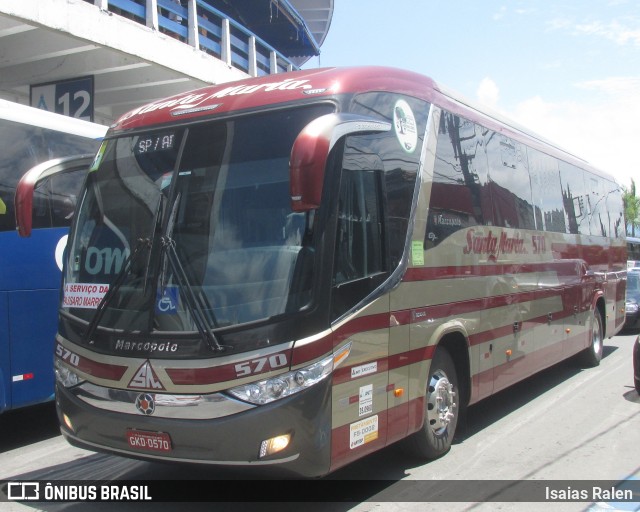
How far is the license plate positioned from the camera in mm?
4477

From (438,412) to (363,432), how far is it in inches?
58.5

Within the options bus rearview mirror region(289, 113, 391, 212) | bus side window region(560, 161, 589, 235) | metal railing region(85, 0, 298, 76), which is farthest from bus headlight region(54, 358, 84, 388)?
metal railing region(85, 0, 298, 76)

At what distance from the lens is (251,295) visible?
4.43 metres

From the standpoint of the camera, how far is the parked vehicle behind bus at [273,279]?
4336 millimetres

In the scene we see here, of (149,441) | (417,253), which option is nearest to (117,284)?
(149,441)

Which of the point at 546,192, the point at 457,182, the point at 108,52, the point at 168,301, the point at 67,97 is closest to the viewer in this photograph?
the point at 168,301

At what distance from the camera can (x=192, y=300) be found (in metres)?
4.49

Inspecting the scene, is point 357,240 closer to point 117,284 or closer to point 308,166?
point 308,166

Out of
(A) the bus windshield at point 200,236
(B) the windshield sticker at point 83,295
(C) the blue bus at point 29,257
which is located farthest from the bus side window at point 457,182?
(C) the blue bus at point 29,257

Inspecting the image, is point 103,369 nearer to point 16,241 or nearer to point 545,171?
point 16,241

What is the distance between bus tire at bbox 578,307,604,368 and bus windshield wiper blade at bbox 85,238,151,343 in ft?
27.8

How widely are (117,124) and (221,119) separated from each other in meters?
1.24

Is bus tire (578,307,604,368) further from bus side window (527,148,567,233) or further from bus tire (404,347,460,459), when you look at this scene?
bus tire (404,347,460,459)

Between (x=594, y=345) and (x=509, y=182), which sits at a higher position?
(x=509, y=182)
